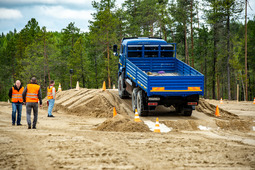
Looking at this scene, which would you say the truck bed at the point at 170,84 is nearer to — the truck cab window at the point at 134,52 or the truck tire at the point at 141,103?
the truck tire at the point at 141,103

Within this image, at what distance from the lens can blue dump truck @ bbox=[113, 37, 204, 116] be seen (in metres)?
12.7

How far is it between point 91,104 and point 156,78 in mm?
6319

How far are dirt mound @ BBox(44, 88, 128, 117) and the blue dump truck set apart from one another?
3.13 ft

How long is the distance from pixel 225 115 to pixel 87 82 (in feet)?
137

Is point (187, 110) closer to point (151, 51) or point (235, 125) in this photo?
point (235, 125)

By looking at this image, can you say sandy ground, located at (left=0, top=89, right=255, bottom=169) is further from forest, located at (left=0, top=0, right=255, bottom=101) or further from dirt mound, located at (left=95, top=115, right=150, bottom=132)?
forest, located at (left=0, top=0, right=255, bottom=101)

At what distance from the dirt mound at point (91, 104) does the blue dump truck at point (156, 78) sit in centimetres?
95

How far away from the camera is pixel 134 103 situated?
14656mm

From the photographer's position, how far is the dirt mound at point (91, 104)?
16.8 m

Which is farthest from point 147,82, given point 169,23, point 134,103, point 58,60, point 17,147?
point 58,60

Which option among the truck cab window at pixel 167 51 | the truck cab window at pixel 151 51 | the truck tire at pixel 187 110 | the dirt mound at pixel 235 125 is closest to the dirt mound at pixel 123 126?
the dirt mound at pixel 235 125

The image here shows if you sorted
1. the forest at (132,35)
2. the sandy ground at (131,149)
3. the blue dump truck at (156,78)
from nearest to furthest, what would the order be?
the sandy ground at (131,149)
the blue dump truck at (156,78)
the forest at (132,35)

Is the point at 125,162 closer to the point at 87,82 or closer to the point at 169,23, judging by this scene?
the point at 169,23

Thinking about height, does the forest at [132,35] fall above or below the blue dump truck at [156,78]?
above
